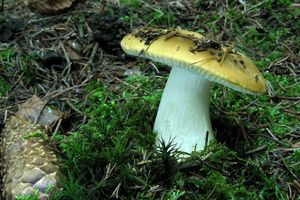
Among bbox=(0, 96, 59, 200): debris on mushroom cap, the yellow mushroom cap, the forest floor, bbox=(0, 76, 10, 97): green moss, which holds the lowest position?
bbox=(0, 76, 10, 97): green moss

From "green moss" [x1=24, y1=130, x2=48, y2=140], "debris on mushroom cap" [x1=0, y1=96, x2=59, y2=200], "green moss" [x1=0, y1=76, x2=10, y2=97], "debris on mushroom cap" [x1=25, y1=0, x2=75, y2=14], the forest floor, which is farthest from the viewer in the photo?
"debris on mushroom cap" [x1=25, y1=0, x2=75, y2=14]

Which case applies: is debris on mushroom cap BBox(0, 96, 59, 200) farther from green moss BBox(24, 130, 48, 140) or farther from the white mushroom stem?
the white mushroom stem

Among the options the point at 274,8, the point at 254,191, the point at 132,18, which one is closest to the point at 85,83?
the point at 132,18

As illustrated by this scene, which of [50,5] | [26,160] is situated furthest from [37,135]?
[50,5]

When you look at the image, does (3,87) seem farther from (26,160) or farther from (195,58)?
(195,58)

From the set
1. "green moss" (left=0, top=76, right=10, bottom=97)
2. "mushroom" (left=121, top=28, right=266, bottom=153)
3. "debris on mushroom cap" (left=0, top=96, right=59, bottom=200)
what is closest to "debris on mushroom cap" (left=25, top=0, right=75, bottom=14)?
"green moss" (left=0, top=76, right=10, bottom=97)

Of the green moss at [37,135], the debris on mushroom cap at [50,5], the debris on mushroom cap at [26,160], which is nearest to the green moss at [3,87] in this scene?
the debris on mushroom cap at [26,160]
